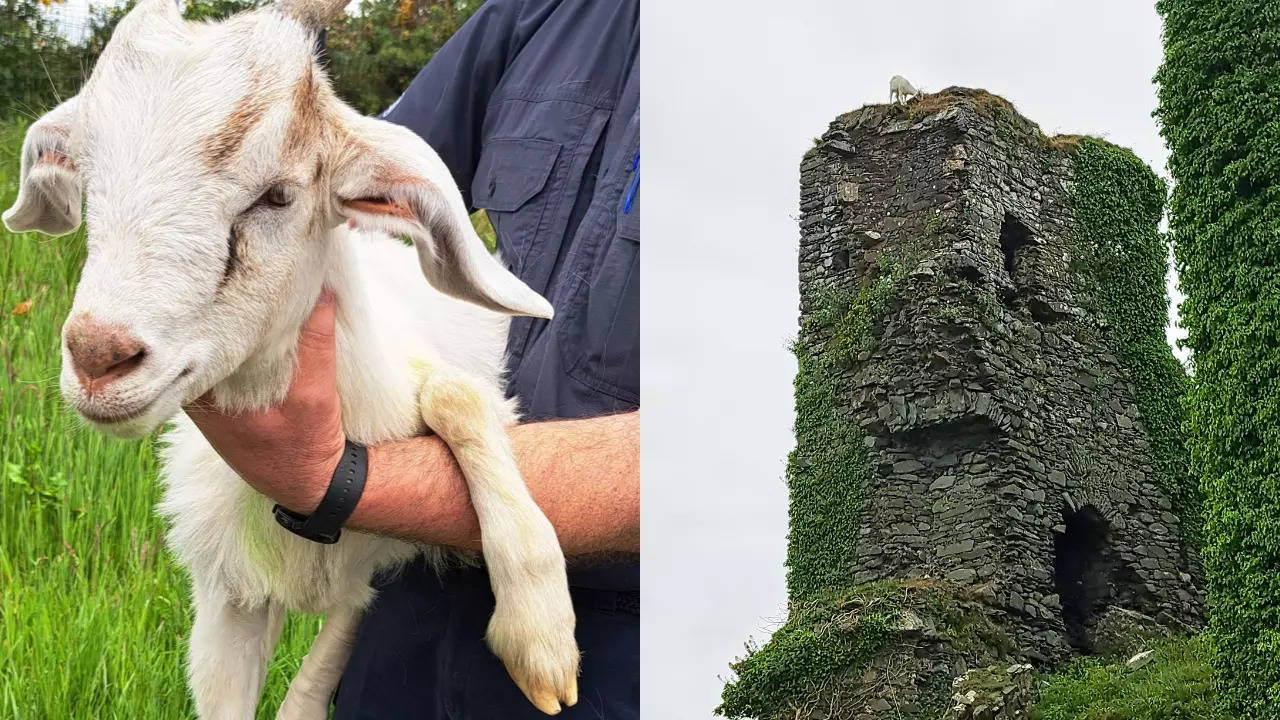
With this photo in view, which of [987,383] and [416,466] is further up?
[987,383]

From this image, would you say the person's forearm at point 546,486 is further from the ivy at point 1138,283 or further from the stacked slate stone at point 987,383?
the ivy at point 1138,283

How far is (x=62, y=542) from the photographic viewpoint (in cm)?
103

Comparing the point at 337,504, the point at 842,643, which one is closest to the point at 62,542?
the point at 337,504

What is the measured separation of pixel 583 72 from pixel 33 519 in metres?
0.61

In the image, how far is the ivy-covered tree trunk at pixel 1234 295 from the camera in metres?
7.62

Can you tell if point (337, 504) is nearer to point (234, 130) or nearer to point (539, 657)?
point (539, 657)

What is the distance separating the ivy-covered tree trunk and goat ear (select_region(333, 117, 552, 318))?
309 inches

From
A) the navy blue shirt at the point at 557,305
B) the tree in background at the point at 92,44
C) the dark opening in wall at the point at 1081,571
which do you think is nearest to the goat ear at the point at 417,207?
the tree in background at the point at 92,44

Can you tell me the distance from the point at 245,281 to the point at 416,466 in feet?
0.77

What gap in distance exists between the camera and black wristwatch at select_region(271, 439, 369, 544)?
0.83 m

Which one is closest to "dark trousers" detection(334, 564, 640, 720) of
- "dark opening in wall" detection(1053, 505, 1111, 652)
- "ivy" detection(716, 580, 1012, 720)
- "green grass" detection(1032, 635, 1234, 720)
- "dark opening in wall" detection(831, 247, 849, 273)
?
"ivy" detection(716, 580, 1012, 720)

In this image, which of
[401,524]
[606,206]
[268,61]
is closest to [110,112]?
[268,61]

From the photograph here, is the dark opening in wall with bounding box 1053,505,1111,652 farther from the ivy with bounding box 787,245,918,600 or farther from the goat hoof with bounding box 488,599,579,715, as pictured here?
the goat hoof with bounding box 488,599,579,715

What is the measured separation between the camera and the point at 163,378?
63 cm
